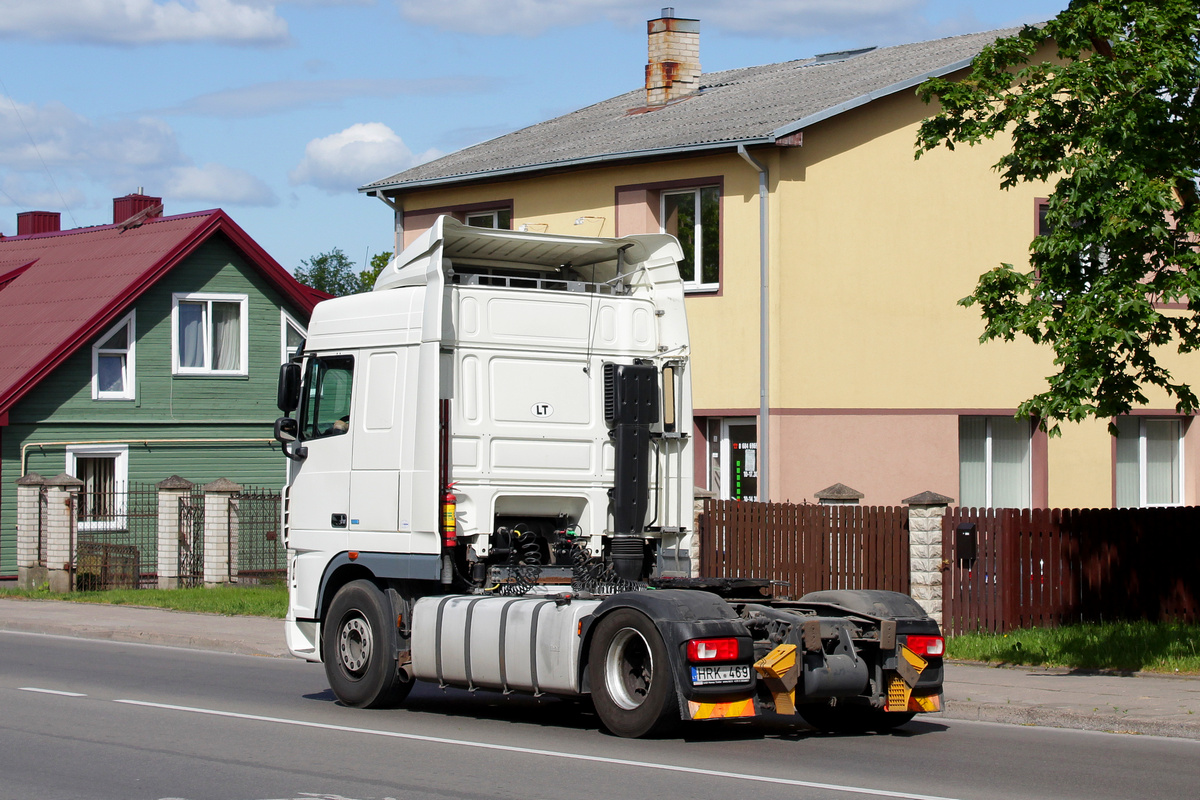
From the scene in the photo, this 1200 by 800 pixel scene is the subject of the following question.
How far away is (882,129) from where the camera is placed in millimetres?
23469

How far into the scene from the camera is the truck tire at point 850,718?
446 inches

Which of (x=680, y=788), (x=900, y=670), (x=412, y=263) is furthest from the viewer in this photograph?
(x=412, y=263)

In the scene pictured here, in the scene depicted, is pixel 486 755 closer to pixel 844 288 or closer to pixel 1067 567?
pixel 1067 567

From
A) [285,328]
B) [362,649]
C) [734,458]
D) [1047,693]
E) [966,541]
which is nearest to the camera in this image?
[362,649]

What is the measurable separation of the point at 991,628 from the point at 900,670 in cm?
645

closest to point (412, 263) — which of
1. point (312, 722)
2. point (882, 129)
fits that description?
point (312, 722)

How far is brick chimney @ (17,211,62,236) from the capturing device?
40.5 m

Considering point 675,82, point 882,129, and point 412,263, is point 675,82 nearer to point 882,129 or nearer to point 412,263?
point 882,129

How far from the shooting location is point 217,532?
26156 millimetres

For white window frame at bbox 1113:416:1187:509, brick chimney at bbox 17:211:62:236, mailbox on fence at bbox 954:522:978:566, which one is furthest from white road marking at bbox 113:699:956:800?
brick chimney at bbox 17:211:62:236

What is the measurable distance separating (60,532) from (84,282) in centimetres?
725

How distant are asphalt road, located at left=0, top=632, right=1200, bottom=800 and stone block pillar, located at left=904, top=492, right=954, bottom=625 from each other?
497 cm

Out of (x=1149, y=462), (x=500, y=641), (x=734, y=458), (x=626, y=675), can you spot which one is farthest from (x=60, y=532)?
(x=626, y=675)

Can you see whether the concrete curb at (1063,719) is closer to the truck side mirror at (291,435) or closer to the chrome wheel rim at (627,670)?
the chrome wheel rim at (627,670)
